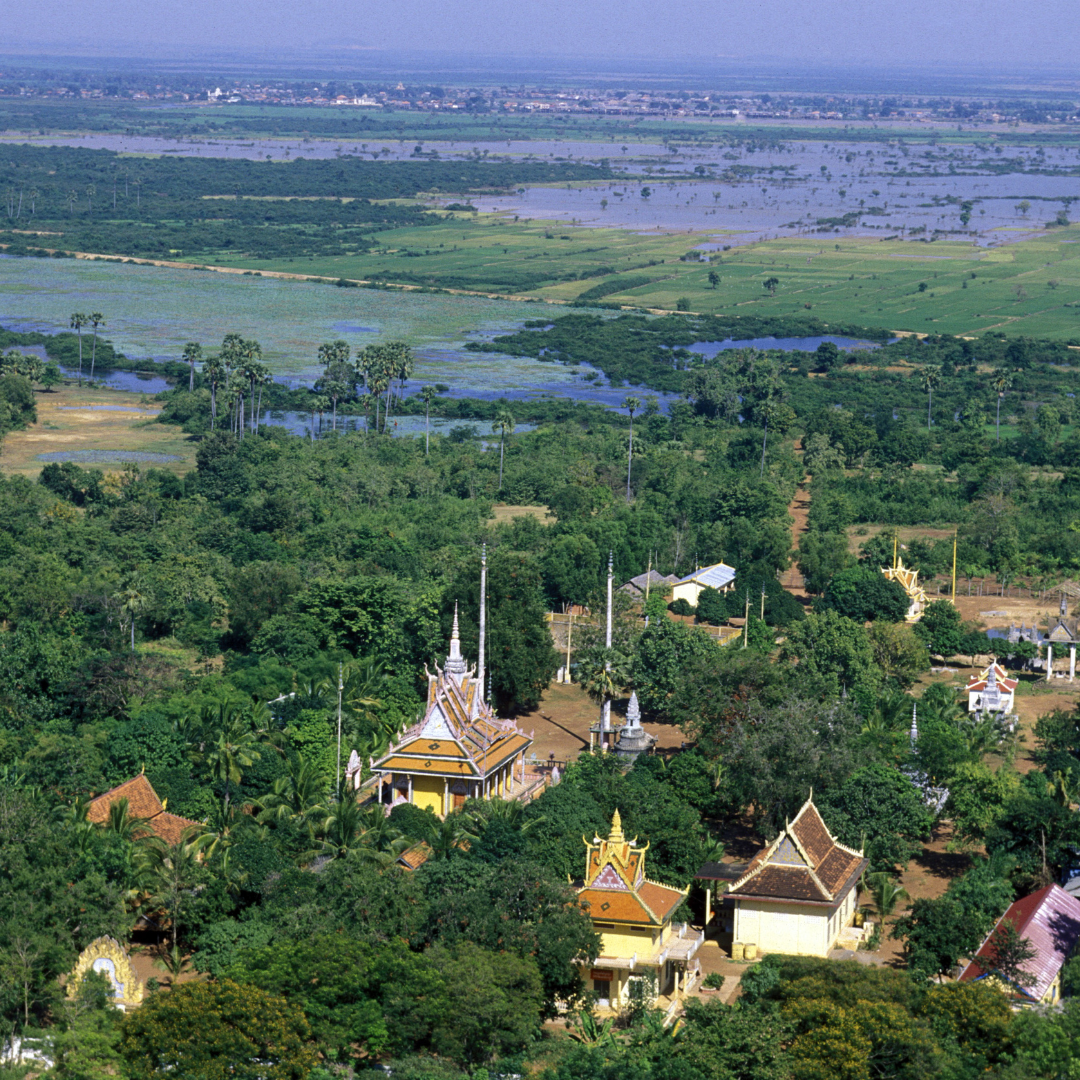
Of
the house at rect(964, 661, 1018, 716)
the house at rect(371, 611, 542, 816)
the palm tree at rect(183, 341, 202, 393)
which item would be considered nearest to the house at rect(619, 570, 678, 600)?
the house at rect(964, 661, 1018, 716)

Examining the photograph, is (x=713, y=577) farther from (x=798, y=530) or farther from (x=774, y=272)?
(x=774, y=272)

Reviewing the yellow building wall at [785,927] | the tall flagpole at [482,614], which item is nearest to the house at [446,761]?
the tall flagpole at [482,614]

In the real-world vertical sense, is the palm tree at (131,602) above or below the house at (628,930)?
below

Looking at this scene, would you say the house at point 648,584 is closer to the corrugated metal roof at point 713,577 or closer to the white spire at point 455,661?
the corrugated metal roof at point 713,577

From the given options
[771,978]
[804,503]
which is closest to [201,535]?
[804,503]

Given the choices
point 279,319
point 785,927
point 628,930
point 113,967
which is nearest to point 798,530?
point 785,927

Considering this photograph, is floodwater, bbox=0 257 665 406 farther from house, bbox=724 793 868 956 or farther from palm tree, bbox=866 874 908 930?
house, bbox=724 793 868 956
